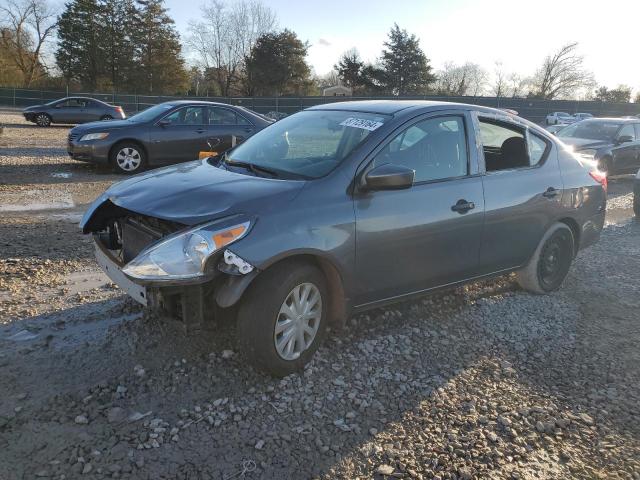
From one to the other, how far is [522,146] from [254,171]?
2567 mm

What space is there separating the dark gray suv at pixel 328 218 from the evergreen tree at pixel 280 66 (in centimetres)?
5363

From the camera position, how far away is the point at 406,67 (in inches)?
2347

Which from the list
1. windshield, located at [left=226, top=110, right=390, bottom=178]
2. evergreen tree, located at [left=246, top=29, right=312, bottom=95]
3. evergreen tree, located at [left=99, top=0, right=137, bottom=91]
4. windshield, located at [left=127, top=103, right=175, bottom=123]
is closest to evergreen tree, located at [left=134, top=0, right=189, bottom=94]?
evergreen tree, located at [left=99, top=0, right=137, bottom=91]

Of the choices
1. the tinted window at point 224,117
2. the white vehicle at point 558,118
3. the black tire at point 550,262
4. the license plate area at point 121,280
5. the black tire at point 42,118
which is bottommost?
the black tire at point 550,262

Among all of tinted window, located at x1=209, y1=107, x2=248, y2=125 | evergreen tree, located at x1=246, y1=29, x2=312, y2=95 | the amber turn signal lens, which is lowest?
the amber turn signal lens

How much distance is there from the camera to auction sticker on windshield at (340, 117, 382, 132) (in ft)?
12.4

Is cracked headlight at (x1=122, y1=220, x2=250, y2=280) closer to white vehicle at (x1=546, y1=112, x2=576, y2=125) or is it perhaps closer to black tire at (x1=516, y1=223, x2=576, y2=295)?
black tire at (x1=516, y1=223, x2=576, y2=295)

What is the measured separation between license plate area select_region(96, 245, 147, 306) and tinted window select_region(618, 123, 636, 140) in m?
12.7

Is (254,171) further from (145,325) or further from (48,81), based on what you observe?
(48,81)

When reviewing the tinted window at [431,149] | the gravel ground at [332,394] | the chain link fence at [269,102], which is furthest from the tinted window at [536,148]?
the chain link fence at [269,102]

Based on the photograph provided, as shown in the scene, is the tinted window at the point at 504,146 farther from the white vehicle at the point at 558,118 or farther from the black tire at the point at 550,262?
the white vehicle at the point at 558,118

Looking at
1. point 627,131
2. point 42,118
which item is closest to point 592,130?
point 627,131

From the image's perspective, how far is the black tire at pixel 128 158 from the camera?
1055cm

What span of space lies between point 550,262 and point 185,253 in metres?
3.73
